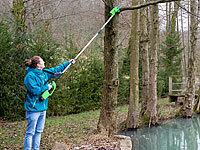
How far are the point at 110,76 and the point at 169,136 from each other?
422cm

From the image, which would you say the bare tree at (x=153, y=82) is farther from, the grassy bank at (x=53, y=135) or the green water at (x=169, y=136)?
the grassy bank at (x=53, y=135)

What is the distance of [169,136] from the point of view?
25.4ft

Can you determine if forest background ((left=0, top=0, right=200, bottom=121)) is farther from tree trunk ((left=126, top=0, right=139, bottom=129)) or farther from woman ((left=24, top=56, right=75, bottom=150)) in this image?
woman ((left=24, top=56, right=75, bottom=150))

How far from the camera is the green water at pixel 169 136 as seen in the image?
21.7 ft

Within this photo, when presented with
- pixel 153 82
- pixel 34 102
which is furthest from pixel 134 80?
pixel 34 102

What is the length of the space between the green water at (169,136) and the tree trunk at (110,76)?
177 centimetres

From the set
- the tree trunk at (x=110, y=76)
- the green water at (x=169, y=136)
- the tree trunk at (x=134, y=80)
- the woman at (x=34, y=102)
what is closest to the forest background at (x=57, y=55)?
the tree trunk at (x=110, y=76)

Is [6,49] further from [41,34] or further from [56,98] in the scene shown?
[56,98]

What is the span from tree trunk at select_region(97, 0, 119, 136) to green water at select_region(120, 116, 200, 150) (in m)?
1.77

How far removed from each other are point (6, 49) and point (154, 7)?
243 inches

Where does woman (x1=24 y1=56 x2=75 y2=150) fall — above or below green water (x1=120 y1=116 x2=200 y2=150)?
above

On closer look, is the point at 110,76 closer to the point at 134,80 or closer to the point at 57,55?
the point at 134,80

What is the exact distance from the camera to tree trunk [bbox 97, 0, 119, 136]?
4.66 m

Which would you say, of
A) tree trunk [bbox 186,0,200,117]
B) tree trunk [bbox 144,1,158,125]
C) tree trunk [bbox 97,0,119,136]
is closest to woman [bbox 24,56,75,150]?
tree trunk [bbox 97,0,119,136]
